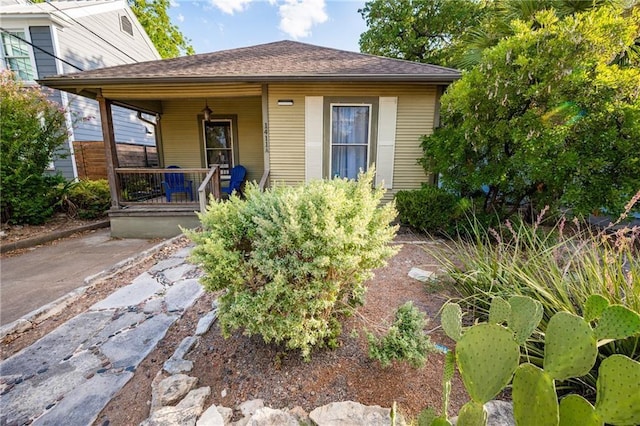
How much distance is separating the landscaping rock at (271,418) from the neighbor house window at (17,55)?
12133 millimetres

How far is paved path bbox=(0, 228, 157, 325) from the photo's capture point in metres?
3.34

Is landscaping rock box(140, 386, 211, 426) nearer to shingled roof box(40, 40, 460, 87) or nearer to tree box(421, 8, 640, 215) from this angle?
tree box(421, 8, 640, 215)

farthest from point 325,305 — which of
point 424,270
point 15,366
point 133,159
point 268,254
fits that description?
point 133,159

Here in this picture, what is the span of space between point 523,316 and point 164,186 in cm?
751

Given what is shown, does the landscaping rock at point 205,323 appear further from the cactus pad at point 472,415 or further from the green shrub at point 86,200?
the green shrub at point 86,200

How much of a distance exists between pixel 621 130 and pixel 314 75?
4631mm

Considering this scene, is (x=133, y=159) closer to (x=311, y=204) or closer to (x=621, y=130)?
(x=311, y=204)

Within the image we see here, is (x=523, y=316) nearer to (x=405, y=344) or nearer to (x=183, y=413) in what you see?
(x=405, y=344)

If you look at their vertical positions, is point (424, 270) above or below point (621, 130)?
below

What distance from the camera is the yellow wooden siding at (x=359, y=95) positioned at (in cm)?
570

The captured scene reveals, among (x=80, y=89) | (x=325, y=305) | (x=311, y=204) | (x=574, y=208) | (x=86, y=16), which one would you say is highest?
(x=86, y=16)

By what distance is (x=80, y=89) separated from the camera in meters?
5.61

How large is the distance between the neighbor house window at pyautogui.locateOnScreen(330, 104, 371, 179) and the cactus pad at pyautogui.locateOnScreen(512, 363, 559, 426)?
531cm

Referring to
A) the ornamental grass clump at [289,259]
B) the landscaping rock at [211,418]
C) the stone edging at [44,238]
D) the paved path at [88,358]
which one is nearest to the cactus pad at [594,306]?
the ornamental grass clump at [289,259]
